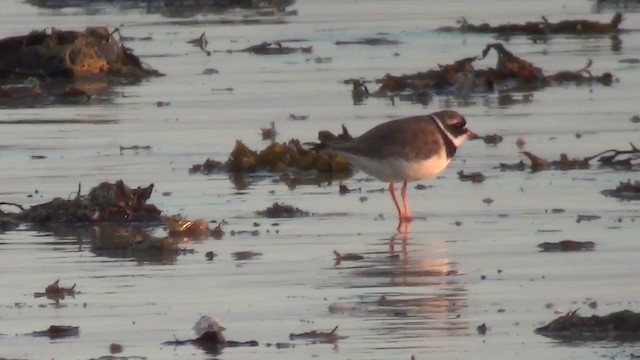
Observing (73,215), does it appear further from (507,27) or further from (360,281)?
(507,27)

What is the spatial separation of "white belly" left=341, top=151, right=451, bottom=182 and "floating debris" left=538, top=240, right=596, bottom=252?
180 centimetres

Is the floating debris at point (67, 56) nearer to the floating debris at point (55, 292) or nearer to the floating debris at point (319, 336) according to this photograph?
the floating debris at point (55, 292)

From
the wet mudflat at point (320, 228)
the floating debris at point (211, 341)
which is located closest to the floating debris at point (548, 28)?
the wet mudflat at point (320, 228)

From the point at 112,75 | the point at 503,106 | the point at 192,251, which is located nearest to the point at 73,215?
the point at 192,251

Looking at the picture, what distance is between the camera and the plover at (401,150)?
10.5 meters

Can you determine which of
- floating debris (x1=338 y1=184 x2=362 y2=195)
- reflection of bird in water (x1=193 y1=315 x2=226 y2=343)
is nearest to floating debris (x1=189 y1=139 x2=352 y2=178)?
floating debris (x1=338 y1=184 x2=362 y2=195)

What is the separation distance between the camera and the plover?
1052 cm

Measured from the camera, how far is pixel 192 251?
9086 mm

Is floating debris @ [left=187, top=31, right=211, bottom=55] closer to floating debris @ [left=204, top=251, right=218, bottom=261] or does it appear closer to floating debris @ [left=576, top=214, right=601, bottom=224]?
floating debris @ [left=576, top=214, right=601, bottom=224]

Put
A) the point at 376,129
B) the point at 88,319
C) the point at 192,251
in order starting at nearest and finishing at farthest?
the point at 88,319, the point at 192,251, the point at 376,129

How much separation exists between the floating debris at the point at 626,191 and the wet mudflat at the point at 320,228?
68 mm

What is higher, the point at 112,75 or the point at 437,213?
the point at 112,75

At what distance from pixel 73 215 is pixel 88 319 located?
257 cm

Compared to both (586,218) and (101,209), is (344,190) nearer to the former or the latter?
(101,209)
